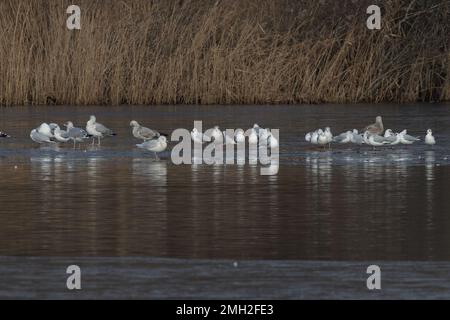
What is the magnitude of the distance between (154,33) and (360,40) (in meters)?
4.63

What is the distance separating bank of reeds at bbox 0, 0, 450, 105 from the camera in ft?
93.0

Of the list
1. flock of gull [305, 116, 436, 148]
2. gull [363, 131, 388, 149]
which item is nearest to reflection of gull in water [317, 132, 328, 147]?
flock of gull [305, 116, 436, 148]

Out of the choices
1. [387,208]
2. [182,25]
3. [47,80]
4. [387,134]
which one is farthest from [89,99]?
[387,208]

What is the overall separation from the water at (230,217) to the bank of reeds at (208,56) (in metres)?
9.04

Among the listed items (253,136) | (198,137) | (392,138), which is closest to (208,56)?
(198,137)

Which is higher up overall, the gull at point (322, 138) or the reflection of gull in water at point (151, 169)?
the gull at point (322, 138)

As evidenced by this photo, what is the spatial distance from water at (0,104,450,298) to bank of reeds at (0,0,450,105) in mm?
9038

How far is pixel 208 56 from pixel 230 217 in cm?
1744

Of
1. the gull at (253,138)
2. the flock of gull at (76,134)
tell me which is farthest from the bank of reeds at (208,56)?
the gull at (253,138)

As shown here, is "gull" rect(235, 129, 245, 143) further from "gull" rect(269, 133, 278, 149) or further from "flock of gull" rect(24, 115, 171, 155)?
"flock of gull" rect(24, 115, 171, 155)

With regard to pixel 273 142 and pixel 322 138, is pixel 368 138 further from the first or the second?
pixel 273 142

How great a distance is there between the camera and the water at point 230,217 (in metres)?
8.61

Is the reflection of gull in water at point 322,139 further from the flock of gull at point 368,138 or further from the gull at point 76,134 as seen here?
the gull at point 76,134
